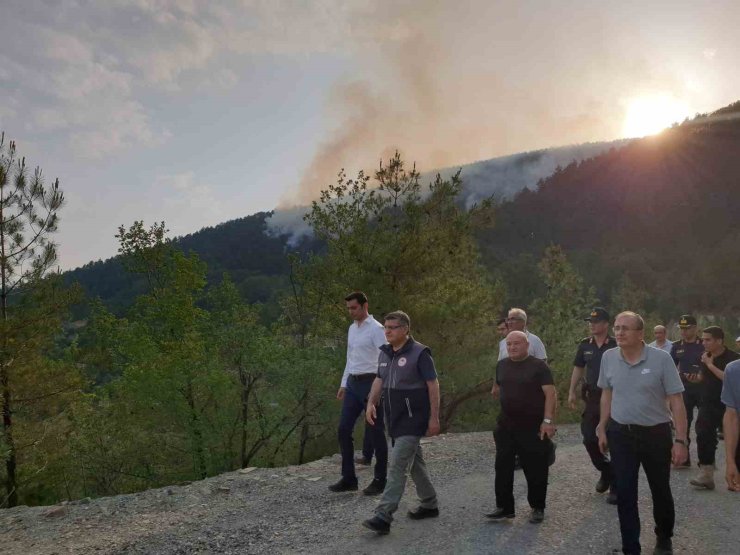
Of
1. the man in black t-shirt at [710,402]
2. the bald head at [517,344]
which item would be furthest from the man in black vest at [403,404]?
the man in black t-shirt at [710,402]

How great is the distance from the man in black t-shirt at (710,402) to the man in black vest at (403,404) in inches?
147

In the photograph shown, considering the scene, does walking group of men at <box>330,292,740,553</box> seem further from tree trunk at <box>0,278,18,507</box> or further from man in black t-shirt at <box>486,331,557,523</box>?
tree trunk at <box>0,278,18,507</box>

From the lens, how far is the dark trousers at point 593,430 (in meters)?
5.95

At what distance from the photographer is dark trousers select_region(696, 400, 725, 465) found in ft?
21.7

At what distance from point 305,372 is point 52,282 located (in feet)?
23.5

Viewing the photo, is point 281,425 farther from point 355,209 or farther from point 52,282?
point 52,282

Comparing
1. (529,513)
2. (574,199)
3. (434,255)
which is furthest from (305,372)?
(574,199)

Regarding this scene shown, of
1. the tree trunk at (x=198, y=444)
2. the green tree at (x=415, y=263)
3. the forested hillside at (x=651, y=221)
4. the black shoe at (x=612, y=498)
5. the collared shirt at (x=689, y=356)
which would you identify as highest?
the forested hillside at (x=651, y=221)

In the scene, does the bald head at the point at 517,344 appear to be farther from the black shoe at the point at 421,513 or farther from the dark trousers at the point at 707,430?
the dark trousers at the point at 707,430

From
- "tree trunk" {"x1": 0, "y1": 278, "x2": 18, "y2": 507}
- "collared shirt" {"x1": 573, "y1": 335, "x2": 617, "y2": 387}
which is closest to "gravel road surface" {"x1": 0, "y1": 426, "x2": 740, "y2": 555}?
"collared shirt" {"x1": 573, "y1": 335, "x2": 617, "y2": 387}

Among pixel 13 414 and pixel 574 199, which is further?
pixel 574 199

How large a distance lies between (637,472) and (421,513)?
6.61 ft

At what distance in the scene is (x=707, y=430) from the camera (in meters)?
6.70

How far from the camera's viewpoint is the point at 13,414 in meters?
14.7
